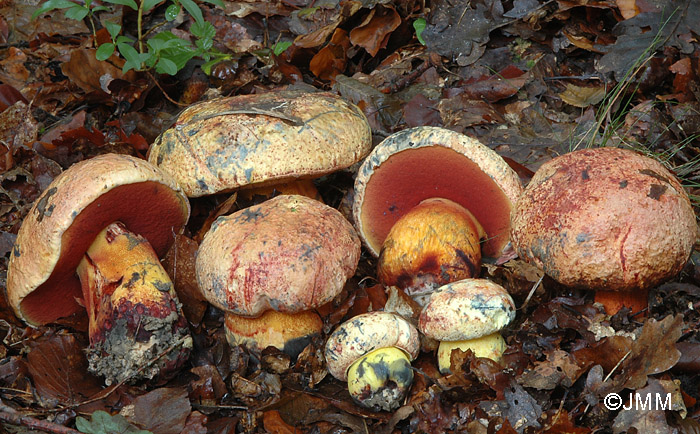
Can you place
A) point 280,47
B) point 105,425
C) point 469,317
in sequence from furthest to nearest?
point 280,47
point 469,317
point 105,425

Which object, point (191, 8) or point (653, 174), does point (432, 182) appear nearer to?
point (653, 174)

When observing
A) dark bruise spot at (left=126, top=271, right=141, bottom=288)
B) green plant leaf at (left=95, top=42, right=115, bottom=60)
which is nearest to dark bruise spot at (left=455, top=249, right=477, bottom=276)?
dark bruise spot at (left=126, top=271, right=141, bottom=288)

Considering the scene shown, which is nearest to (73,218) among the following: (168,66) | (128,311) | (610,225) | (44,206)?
(44,206)

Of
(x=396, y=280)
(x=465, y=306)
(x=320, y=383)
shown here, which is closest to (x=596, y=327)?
(x=465, y=306)

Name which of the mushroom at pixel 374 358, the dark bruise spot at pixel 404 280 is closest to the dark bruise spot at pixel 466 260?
the dark bruise spot at pixel 404 280

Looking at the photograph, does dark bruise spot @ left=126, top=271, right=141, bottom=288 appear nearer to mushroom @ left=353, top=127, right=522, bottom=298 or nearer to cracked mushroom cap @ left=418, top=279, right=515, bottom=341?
mushroom @ left=353, top=127, right=522, bottom=298
